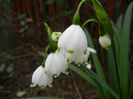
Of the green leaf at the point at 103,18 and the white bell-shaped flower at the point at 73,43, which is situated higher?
the green leaf at the point at 103,18

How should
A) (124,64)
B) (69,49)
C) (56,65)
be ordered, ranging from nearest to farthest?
(69,49) < (56,65) < (124,64)

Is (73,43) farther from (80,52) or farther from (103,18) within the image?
(103,18)

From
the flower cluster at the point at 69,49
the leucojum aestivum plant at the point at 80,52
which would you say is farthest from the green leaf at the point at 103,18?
the flower cluster at the point at 69,49

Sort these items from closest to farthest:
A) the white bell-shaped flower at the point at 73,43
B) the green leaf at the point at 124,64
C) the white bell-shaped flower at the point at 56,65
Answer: the white bell-shaped flower at the point at 73,43
the white bell-shaped flower at the point at 56,65
the green leaf at the point at 124,64

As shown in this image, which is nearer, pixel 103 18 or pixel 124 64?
pixel 103 18

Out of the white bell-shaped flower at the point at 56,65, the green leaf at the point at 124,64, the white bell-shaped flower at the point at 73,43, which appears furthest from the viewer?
the green leaf at the point at 124,64

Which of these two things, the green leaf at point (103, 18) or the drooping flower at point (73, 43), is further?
the green leaf at point (103, 18)

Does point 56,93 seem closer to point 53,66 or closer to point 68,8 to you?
point 68,8

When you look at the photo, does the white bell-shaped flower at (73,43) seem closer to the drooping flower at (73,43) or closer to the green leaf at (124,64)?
the drooping flower at (73,43)

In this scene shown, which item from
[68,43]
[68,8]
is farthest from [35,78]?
[68,8]

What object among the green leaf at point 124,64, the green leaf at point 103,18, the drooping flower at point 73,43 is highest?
the green leaf at point 103,18

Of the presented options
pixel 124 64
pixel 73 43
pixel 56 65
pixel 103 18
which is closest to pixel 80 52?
pixel 73 43
